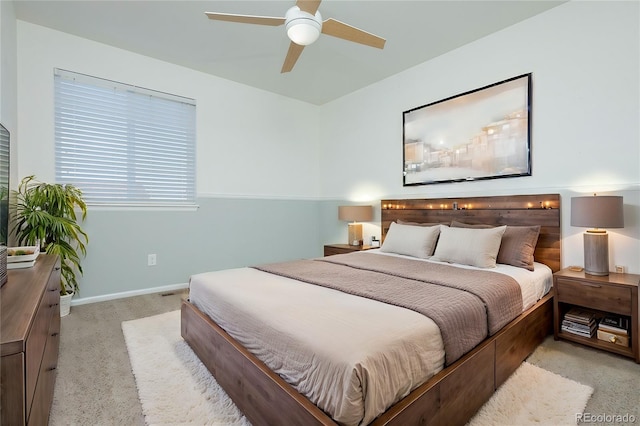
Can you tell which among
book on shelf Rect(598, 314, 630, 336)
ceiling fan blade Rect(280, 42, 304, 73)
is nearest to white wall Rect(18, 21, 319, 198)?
ceiling fan blade Rect(280, 42, 304, 73)

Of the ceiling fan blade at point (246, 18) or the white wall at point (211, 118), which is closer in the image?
the ceiling fan blade at point (246, 18)

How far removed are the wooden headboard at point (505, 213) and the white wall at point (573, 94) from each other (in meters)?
0.08

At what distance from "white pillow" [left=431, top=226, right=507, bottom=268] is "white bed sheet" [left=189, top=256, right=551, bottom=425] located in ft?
4.38

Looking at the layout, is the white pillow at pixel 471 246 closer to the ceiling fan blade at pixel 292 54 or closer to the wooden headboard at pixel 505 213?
the wooden headboard at pixel 505 213

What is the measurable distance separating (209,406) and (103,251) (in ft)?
8.19

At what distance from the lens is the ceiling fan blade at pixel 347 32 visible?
212 centimetres

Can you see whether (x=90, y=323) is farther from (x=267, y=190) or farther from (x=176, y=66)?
(x=176, y=66)

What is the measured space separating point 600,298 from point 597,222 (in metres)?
0.54

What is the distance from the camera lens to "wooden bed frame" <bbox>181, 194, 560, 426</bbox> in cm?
115

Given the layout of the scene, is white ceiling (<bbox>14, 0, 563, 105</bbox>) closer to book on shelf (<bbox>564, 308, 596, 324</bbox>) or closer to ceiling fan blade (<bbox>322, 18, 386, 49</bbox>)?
ceiling fan blade (<bbox>322, 18, 386, 49</bbox>)

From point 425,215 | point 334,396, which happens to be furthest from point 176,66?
point 334,396

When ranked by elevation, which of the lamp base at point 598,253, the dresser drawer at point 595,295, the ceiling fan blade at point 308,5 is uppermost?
the ceiling fan blade at point 308,5

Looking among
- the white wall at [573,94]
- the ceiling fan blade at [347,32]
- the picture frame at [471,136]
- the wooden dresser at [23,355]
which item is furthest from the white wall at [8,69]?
the white wall at [573,94]

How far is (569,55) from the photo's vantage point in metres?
2.60
